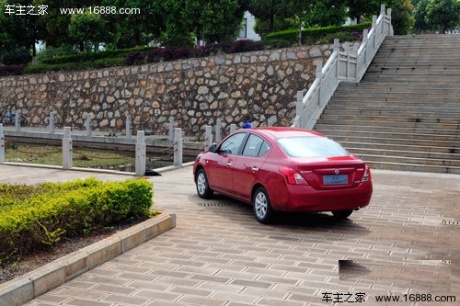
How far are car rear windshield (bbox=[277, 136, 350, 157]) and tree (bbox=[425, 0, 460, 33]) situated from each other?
4878 cm

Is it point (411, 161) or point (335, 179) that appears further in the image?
point (411, 161)

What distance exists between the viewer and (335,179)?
26.4 ft

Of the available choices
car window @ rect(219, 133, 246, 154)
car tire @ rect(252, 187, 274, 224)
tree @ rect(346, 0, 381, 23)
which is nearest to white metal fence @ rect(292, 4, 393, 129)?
tree @ rect(346, 0, 381, 23)

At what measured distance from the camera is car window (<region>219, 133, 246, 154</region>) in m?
9.56

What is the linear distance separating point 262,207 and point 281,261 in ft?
6.82

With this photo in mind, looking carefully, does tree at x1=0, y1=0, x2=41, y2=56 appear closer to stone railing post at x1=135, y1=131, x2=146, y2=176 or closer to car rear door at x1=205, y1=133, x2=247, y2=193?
stone railing post at x1=135, y1=131, x2=146, y2=176

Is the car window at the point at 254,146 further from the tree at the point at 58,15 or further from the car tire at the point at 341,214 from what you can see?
the tree at the point at 58,15

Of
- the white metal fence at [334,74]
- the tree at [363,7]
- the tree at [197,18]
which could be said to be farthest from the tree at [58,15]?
the white metal fence at [334,74]

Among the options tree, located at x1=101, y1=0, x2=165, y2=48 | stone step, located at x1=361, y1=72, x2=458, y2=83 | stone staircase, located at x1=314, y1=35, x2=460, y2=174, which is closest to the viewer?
stone staircase, located at x1=314, y1=35, x2=460, y2=174

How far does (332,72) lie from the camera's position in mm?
21062

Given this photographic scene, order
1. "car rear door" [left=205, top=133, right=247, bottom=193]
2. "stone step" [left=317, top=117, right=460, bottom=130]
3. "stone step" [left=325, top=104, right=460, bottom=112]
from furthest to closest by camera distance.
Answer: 1. "stone step" [left=325, top=104, right=460, bottom=112]
2. "stone step" [left=317, top=117, right=460, bottom=130]
3. "car rear door" [left=205, top=133, right=247, bottom=193]

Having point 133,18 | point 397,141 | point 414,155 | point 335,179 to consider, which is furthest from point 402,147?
point 133,18

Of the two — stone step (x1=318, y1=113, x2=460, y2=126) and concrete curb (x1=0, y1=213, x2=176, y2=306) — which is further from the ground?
stone step (x1=318, y1=113, x2=460, y2=126)

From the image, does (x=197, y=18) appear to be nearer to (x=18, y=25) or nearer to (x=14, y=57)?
(x=18, y=25)
